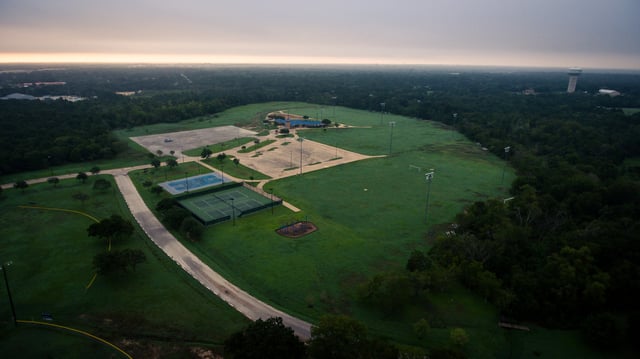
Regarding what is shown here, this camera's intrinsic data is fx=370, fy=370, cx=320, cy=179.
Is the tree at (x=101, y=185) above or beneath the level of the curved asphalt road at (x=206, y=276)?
above

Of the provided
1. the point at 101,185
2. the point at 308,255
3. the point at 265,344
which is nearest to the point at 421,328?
the point at 265,344

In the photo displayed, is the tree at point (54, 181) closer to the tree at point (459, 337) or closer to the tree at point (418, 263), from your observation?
the tree at point (418, 263)

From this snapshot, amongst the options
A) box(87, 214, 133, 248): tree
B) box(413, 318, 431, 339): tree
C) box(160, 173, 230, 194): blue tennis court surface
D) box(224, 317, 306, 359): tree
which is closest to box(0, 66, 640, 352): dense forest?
box(413, 318, 431, 339): tree

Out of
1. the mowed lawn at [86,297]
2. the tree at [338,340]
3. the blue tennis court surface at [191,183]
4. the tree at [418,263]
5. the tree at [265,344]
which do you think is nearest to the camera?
the tree at [265,344]

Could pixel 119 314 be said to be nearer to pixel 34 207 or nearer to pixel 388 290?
pixel 388 290

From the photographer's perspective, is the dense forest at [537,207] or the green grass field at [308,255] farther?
the dense forest at [537,207]

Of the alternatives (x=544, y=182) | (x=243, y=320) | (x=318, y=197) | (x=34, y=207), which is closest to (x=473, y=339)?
(x=243, y=320)

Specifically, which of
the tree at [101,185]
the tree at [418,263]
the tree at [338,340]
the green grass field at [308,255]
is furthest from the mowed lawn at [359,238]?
the tree at [101,185]

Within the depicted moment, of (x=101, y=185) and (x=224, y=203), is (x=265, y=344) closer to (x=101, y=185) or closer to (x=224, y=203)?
(x=224, y=203)
